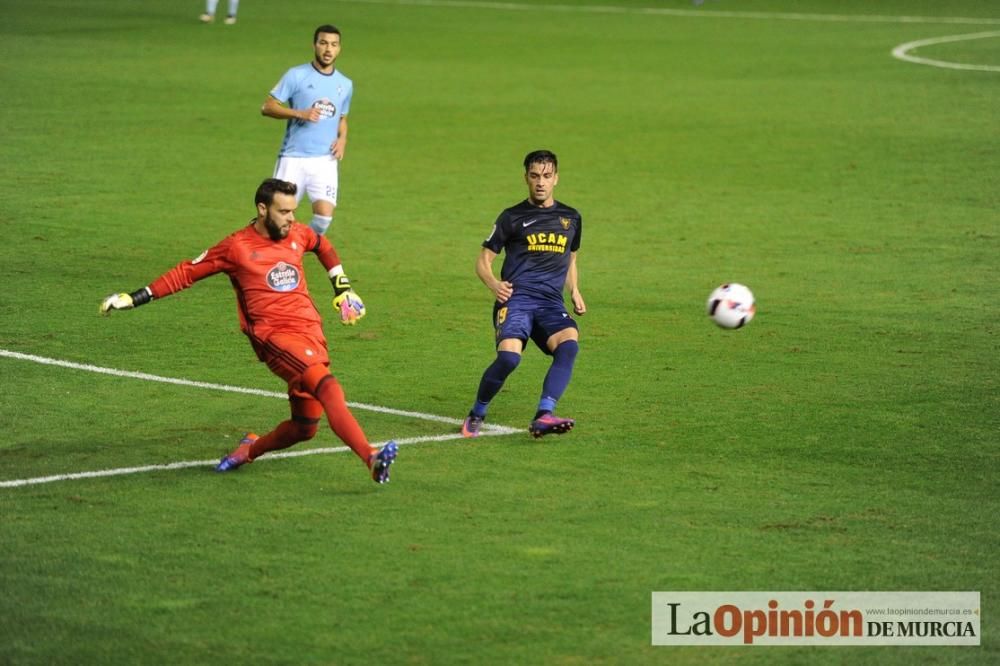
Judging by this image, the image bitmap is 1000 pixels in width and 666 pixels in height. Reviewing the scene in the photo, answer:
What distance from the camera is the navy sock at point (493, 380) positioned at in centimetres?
1093

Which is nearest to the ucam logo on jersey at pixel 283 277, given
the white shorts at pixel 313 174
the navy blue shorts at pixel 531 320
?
the navy blue shorts at pixel 531 320

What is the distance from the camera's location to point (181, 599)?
7.96m

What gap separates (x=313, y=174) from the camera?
1619 cm

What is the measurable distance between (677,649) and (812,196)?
46.8 ft

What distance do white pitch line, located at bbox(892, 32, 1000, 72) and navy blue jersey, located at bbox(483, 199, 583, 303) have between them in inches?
908

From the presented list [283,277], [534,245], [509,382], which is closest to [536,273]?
[534,245]

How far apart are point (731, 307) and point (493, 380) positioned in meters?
1.95

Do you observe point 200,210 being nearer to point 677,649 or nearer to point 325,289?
point 325,289

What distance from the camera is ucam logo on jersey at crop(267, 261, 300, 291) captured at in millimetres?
10000

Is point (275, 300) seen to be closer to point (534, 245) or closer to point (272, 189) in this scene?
point (272, 189)

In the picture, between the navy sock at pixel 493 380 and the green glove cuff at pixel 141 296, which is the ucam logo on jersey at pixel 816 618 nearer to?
the navy sock at pixel 493 380

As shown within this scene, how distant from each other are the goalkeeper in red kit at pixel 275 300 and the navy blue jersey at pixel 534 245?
5.59ft

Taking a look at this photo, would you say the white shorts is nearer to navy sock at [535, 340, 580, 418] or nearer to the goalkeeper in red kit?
navy sock at [535, 340, 580, 418]

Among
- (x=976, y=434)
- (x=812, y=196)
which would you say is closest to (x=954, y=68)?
(x=812, y=196)
